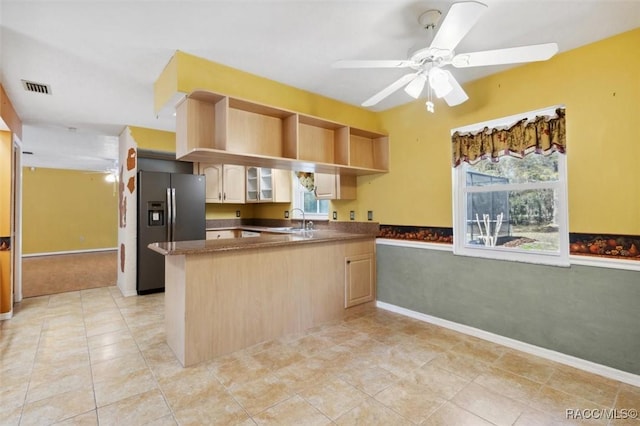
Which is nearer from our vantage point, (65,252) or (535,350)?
(535,350)

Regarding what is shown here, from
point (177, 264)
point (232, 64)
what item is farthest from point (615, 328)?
point (232, 64)

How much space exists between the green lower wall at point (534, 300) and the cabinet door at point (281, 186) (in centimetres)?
234

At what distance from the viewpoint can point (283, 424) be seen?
5.73ft

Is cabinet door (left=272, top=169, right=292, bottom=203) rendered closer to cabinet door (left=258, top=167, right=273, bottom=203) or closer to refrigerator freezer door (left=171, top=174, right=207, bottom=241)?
cabinet door (left=258, top=167, right=273, bottom=203)

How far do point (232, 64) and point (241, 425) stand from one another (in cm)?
270

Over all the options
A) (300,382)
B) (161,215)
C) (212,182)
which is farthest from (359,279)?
(212,182)

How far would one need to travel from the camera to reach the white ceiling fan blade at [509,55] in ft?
5.64

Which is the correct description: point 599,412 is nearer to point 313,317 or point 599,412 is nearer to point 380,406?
point 380,406

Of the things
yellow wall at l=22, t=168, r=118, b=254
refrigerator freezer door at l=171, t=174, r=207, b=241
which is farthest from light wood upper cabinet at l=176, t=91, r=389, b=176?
yellow wall at l=22, t=168, r=118, b=254

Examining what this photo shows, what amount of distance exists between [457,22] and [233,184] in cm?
457

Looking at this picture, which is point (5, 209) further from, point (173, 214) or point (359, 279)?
point (359, 279)

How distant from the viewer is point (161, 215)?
14.6ft

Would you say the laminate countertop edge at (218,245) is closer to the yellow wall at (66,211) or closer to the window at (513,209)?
the window at (513,209)

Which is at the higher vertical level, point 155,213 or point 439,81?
point 439,81
